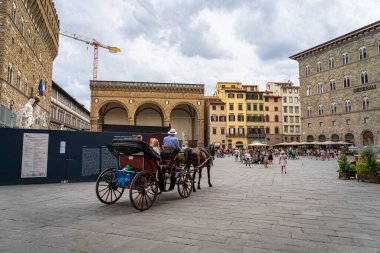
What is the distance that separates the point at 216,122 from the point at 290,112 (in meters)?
16.8

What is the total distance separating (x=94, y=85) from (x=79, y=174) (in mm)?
30053

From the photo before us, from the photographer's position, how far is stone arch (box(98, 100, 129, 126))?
3962 cm

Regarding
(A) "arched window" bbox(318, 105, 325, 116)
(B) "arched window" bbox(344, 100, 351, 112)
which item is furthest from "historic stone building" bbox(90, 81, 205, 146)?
(B) "arched window" bbox(344, 100, 351, 112)

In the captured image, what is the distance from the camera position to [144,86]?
36.9 m

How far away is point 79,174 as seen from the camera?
28.3 feet

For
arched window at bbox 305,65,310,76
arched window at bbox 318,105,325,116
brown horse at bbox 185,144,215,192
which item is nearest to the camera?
brown horse at bbox 185,144,215,192

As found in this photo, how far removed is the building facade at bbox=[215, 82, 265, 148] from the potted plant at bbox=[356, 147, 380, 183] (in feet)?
126

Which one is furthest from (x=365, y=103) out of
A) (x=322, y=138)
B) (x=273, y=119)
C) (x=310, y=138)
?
(x=273, y=119)

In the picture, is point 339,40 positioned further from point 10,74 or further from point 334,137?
point 10,74

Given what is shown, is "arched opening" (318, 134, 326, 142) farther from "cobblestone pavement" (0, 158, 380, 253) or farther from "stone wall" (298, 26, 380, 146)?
"cobblestone pavement" (0, 158, 380, 253)

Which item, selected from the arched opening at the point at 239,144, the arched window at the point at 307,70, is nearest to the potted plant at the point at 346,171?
the arched window at the point at 307,70

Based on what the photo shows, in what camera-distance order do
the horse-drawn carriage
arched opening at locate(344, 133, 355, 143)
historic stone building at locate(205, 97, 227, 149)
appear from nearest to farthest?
the horse-drawn carriage
arched opening at locate(344, 133, 355, 143)
historic stone building at locate(205, 97, 227, 149)

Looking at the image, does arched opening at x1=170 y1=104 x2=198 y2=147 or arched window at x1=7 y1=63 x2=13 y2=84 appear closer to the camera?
arched window at x1=7 y1=63 x2=13 y2=84

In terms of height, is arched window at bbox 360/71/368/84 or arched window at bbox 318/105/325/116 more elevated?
arched window at bbox 360/71/368/84
